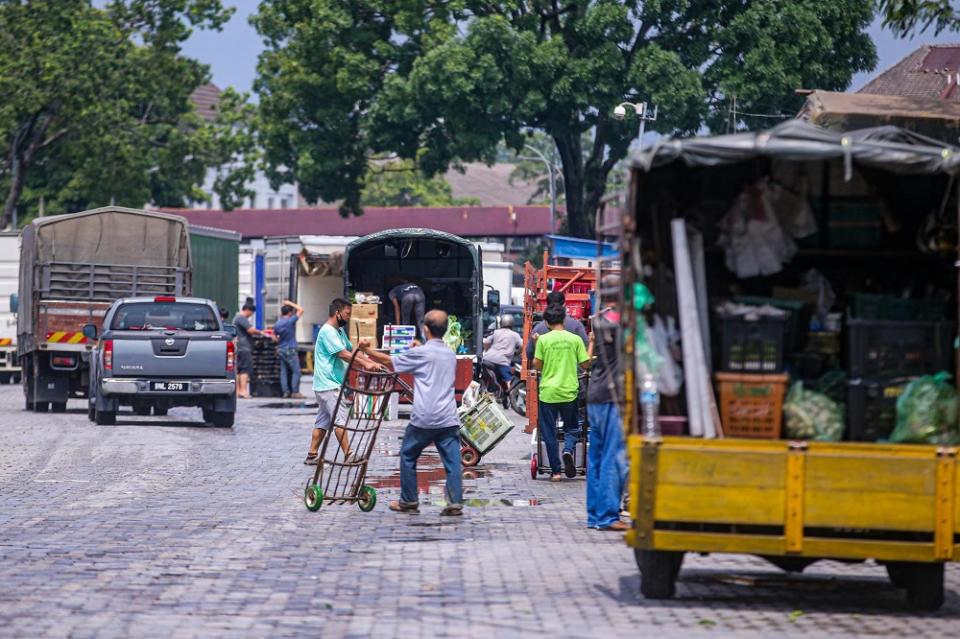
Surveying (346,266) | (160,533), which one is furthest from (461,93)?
(160,533)

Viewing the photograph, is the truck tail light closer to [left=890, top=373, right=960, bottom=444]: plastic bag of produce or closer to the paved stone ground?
the paved stone ground

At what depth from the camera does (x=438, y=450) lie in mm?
14023

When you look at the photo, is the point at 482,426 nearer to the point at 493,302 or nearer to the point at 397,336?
the point at 397,336

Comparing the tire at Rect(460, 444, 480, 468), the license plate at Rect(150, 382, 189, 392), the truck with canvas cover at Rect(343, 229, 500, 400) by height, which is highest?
the truck with canvas cover at Rect(343, 229, 500, 400)

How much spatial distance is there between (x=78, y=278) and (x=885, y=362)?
810 inches

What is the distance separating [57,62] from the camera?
4966 centimetres

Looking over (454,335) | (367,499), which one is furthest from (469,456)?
(454,335)

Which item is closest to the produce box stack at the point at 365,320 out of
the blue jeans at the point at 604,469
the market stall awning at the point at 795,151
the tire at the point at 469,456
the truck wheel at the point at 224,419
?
the truck wheel at the point at 224,419

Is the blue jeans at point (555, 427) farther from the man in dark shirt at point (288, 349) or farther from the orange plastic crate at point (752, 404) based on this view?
the man in dark shirt at point (288, 349)

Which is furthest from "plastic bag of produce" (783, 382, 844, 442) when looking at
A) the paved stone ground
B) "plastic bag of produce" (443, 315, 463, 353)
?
"plastic bag of produce" (443, 315, 463, 353)

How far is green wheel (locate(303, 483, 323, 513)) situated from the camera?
14.4 m

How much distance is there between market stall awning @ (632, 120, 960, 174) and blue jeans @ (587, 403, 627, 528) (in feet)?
12.5

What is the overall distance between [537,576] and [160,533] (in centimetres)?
345

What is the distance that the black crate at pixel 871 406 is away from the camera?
9.75 m
